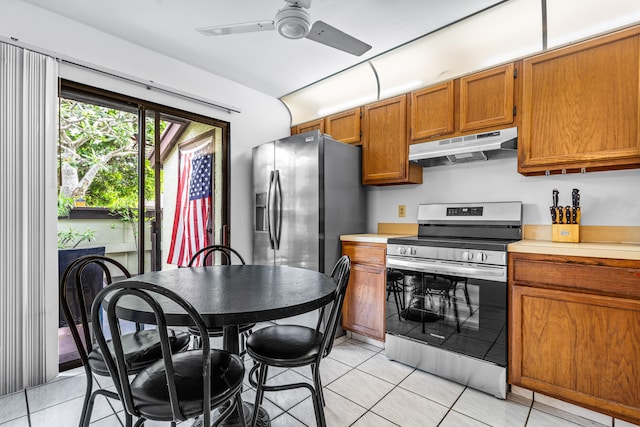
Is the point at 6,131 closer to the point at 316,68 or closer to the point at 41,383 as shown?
the point at 41,383

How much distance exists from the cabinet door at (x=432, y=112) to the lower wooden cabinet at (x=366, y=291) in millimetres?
1087

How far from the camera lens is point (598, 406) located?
1.72 meters

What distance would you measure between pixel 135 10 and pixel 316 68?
160 centimetres

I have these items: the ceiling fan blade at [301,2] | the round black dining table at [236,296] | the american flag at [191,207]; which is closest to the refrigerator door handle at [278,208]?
the american flag at [191,207]

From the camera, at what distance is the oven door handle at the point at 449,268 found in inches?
80.1

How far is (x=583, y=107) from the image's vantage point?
2.04 meters

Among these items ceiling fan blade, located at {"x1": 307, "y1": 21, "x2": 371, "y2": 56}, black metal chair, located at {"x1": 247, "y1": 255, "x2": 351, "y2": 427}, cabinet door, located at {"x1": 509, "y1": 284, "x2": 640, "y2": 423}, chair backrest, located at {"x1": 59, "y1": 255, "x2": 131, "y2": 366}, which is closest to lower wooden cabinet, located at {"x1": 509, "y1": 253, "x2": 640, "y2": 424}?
cabinet door, located at {"x1": 509, "y1": 284, "x2": 640, "y2": 423}

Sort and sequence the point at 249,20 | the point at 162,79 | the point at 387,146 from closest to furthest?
the point at 249,20
the point at 162,79
the point at 387,146

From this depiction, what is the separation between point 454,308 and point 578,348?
2.21 ft

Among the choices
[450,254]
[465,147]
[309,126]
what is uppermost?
[309,126]

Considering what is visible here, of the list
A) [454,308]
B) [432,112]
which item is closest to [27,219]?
[454,308]

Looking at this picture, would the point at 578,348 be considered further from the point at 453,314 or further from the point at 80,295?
the point at 80,295

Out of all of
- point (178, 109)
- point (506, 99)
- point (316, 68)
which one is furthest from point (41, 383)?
point (506, 99)

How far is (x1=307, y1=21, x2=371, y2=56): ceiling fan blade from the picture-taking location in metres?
1.95
